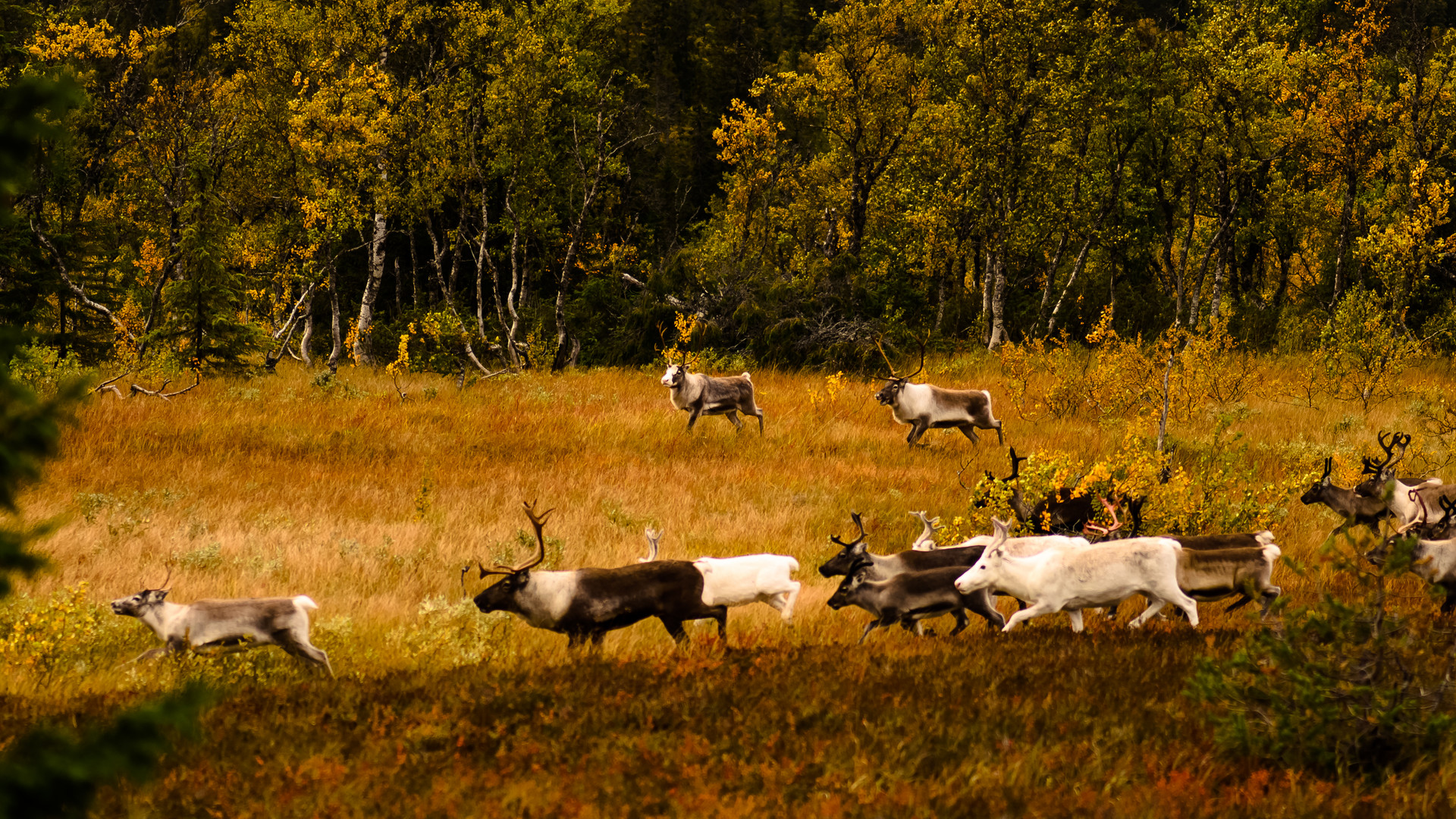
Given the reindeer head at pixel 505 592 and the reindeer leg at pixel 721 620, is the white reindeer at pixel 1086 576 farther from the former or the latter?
the reindeer head at pixel 505 592

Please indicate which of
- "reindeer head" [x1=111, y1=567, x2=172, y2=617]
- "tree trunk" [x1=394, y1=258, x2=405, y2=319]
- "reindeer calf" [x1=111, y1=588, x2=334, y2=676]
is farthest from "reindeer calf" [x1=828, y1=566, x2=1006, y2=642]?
"tree trunk" [x1=394, y1=258, x2=405, y2=319]

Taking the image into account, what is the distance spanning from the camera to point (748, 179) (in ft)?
114

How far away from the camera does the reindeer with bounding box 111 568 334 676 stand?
8.00 m

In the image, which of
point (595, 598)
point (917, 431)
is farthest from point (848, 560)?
point (917, 431)

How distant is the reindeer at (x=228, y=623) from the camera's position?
7996 millimetres

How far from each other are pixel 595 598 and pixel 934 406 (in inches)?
475

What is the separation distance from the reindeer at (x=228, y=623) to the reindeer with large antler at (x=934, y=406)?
1307 cm

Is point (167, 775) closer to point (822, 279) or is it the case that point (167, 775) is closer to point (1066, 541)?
point (1066, 541)

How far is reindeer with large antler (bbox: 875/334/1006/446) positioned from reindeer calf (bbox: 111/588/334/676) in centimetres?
1307

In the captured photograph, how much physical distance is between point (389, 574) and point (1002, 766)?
7994 mm

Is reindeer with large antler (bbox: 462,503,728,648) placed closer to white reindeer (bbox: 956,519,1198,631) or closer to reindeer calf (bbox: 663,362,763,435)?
white reindeer (bbox: 956,519,1198,631)

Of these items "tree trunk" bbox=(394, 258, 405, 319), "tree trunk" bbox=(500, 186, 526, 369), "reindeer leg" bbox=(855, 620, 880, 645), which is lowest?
"tree trunk" bbox=(394, 258, 405, 319)

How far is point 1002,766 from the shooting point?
563 centimetres

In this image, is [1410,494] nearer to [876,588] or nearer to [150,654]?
[876,588]
